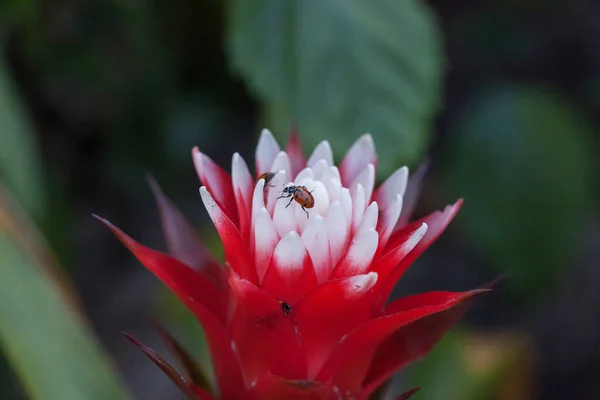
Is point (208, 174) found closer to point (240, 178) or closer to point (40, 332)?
point (240, 178)

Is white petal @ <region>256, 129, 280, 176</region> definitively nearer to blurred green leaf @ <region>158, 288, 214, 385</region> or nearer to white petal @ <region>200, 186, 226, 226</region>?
white petal @ <region>200, 186, 226, 226</region>

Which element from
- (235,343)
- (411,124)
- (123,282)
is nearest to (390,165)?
(411,124)

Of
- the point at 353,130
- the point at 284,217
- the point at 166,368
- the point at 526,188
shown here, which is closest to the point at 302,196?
the point at 284,217

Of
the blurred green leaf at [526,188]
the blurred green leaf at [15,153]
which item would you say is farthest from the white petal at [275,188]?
the blurred green leaf at [526,188]

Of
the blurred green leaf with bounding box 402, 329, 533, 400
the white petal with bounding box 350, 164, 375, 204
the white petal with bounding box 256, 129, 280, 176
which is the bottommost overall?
the blurred green leaf with bounding box 402, 329, 533, 400

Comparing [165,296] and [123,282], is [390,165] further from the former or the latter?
[123,282]

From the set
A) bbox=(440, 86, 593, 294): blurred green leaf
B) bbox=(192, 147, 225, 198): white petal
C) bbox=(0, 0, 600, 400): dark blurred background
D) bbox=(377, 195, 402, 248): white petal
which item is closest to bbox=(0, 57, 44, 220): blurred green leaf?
bbox=(0, 0, 600, 400): dark blurred background
